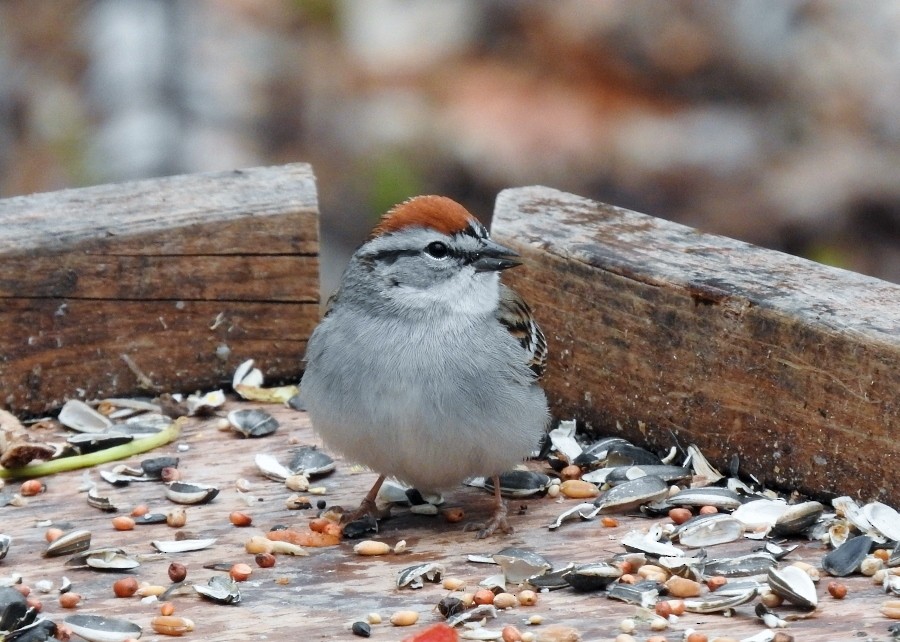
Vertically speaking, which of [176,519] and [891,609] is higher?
[891,609]

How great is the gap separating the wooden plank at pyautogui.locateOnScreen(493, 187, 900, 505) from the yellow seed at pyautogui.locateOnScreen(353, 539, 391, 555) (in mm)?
827

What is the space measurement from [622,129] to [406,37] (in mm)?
1346

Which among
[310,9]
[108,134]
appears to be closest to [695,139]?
[310,9]

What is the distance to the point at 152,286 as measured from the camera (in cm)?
422

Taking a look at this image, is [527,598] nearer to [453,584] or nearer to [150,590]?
[453,584]

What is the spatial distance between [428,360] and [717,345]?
0.71m

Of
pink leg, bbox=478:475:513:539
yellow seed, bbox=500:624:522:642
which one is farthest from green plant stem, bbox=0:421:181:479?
yellow seed, bbox=500:624:522:642

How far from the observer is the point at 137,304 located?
422cm

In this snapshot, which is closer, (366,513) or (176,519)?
(176,519)

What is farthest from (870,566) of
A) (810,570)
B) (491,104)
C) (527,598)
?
(491,104)

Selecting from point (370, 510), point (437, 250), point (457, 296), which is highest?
point (437, 250)

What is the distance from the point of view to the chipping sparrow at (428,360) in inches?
138

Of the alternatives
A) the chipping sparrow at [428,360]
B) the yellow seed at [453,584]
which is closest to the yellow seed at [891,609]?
the yellow seed at [453,584]

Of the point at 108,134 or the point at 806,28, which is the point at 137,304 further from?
the point at 806,28
